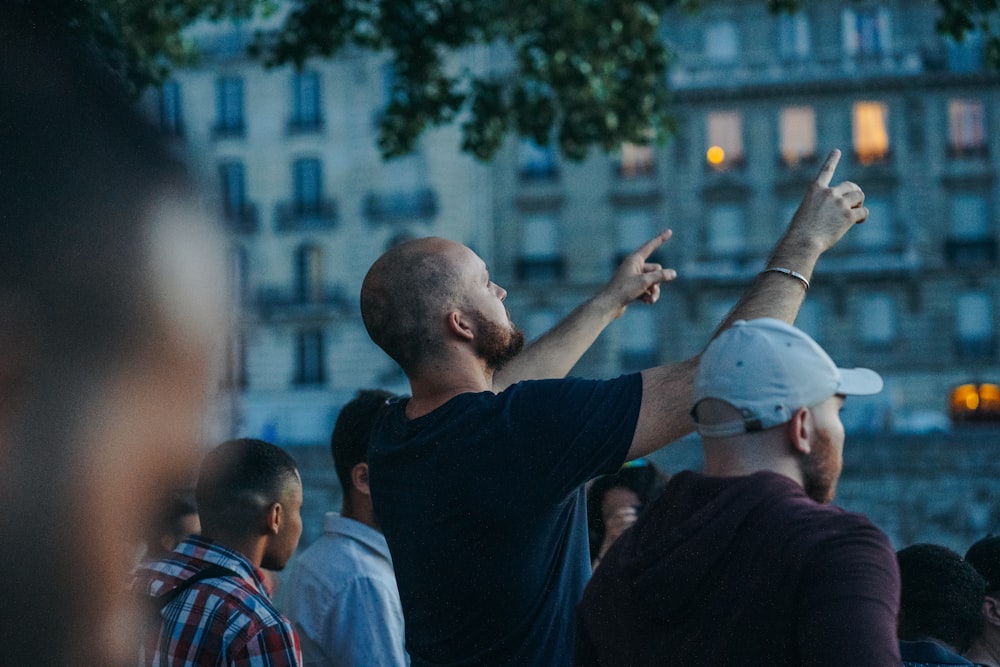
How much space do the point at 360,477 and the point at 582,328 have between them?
1159 mm

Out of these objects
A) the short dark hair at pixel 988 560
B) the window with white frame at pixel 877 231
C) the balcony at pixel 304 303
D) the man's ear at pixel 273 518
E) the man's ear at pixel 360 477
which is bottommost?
the short dark hair at pixel 988 560

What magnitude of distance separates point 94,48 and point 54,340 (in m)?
0.41

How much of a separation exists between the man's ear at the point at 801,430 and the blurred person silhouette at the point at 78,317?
882 millimetres

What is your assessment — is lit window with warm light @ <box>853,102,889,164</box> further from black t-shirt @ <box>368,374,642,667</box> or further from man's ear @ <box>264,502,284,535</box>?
black t-shirt @ <box>368,374,642,667</box>

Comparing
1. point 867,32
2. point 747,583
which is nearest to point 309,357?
point 867,32

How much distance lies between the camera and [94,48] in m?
1.62

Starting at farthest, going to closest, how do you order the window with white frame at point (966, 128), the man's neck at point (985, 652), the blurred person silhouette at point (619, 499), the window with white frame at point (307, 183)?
the window with white frame at point (307, 183), the window with white frame at point (966, 128), the blurred person silhouette at point (619, 499), the man's neck at point (985, 652)

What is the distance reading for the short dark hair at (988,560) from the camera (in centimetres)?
376

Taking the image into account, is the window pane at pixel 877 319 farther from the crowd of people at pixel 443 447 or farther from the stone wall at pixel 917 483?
the crowd of people at pixel 443 447

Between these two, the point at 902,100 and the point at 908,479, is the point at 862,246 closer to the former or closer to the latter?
the point at 902,100

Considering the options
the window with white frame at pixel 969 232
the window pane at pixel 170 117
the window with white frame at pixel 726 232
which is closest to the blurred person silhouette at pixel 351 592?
the window pane at pixel 170 117

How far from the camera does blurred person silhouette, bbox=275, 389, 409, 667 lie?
3.55 m

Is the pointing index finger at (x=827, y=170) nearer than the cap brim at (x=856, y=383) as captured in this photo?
No

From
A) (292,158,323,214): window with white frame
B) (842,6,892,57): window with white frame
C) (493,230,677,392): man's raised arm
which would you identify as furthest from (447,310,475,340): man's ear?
(292,158,323,214): window with white frame
